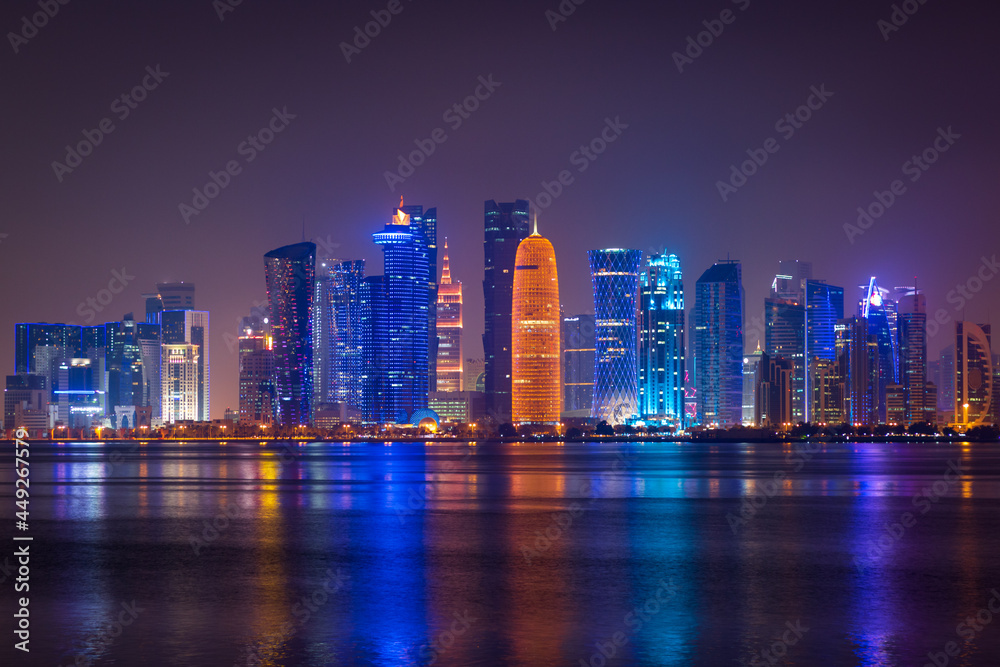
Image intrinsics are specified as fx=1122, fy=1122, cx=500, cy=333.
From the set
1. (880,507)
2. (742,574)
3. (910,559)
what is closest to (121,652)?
(742,574)

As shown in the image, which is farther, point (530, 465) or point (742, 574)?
point (530, 465)

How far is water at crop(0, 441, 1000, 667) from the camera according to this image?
35.1 meters

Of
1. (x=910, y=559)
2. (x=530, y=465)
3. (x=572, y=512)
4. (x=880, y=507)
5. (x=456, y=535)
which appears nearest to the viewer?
(x=910, y=559)

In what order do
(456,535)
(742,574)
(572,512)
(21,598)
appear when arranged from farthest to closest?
(572,512)
(456,535)
(742,574)
(21,598)

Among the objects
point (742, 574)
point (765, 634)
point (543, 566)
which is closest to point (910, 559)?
point (742, 574)

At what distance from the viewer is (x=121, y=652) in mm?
34031

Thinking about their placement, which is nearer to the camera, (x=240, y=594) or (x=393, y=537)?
(x=240, y=594)

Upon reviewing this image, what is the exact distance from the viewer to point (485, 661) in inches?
1291

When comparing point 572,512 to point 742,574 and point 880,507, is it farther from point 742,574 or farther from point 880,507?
point 742,574

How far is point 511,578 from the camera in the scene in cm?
5016

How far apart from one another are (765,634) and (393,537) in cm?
3401

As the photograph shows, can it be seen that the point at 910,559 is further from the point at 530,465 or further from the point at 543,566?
the point at 530,465

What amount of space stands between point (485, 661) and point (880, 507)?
64871 mm

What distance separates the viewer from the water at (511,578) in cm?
3512
